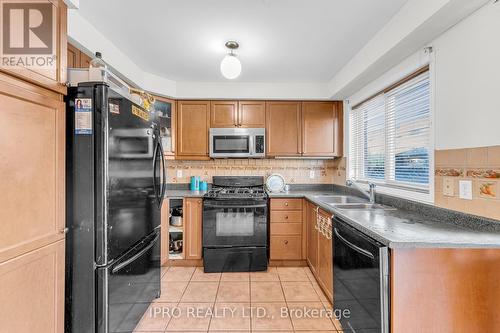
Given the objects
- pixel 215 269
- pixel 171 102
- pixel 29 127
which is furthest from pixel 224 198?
pixel 29 127

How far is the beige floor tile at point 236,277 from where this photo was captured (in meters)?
2.70

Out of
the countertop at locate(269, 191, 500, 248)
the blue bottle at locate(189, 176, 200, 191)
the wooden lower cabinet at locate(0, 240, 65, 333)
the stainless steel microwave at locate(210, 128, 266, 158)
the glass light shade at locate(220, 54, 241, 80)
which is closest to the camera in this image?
the wooden lower cabinet at locate(0, 240, 65, 333)

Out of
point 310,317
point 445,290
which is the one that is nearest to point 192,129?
point 310,317

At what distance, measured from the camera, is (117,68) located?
7.73ft

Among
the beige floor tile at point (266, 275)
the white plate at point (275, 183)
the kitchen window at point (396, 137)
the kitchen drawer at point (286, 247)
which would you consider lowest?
the beige floor tile at point (266, 275)

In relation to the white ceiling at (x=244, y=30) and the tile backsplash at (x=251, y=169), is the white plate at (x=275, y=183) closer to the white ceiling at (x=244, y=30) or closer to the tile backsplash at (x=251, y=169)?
the tile backsplash at (x=251, y=169)

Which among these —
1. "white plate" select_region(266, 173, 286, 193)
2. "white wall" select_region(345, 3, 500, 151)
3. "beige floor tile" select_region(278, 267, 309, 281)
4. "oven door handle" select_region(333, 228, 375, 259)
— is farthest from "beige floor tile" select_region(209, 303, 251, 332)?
"white wall" select_region(345, 3, 500, 151)

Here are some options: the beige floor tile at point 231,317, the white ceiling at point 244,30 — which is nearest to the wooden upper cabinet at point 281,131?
the white ceiling at point 244,30

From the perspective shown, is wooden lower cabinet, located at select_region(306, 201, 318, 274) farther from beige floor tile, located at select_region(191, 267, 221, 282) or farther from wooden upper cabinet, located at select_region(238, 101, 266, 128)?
wooden upper cabinet, located at select_region(238, 101, 266, 128)

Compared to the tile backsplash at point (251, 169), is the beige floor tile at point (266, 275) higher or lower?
lower

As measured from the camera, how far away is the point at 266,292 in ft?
7.91

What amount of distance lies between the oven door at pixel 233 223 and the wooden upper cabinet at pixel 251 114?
1.08 metres

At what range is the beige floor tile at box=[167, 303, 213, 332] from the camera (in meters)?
1.87

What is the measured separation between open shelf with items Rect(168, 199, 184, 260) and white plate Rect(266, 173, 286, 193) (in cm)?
121
